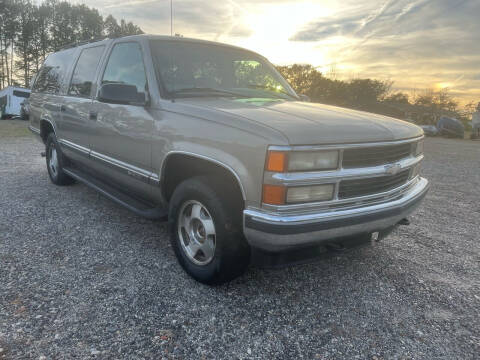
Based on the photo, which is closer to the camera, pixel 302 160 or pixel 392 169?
pixel 302 160

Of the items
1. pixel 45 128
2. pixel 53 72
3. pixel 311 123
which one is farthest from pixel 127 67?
pixel 45 128

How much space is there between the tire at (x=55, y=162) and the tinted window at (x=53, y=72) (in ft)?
2.44

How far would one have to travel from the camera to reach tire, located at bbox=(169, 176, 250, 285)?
8.04 feet

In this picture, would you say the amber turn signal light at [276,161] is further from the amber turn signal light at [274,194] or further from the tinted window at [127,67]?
the tinted window at [127,67]

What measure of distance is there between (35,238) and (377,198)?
3305mm

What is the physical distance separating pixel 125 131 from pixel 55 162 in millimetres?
2881

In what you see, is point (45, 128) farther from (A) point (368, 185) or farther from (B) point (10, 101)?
(B) point (10, 101)

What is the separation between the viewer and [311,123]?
2309mm

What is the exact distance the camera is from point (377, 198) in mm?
2561

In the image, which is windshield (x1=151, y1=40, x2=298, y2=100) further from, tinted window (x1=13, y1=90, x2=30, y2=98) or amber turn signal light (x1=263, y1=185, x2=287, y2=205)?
tinted window (x1=13, y1=90, x2=30, y2=98)

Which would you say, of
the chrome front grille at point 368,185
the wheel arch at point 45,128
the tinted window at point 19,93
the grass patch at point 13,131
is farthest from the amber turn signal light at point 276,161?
the tinted window at point 19,93

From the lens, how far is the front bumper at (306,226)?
212 centimetres

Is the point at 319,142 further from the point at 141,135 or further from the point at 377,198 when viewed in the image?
the point at 141,135

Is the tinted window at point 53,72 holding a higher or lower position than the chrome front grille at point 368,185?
higher
